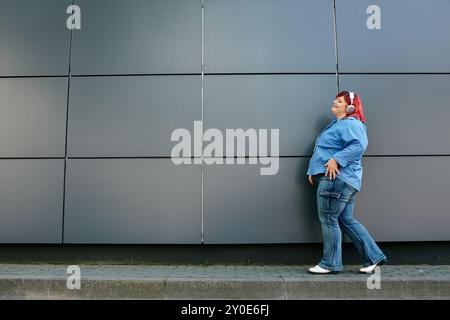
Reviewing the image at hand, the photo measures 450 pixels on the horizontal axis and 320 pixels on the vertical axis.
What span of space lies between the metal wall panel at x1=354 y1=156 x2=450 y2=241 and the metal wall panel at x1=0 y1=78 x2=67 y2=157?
12.0ft

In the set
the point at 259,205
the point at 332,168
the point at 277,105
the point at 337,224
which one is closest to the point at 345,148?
the point at 332,168

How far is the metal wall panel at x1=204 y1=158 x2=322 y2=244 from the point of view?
16.3 ft

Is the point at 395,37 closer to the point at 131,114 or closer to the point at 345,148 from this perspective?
the point at 345,148

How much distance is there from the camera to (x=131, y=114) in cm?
508

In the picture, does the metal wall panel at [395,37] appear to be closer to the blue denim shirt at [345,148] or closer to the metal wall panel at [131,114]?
the blue denim shirt at [345,148]

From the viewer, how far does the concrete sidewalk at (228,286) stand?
4102mm

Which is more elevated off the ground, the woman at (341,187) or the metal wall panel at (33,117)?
the metal wall panel at (33,117)

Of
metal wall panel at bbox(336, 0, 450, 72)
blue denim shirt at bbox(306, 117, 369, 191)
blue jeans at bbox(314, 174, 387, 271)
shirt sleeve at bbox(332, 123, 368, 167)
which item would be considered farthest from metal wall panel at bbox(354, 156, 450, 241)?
metal wall panel at bbox(336, 0, 450, 72)

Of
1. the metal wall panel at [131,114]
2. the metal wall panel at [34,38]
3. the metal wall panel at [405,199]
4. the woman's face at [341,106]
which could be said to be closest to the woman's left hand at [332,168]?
the woman's face at [341,106]

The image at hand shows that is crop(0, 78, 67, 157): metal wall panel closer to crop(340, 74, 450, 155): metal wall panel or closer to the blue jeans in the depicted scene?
the blue jeans

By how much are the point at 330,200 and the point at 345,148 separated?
54 centimetres

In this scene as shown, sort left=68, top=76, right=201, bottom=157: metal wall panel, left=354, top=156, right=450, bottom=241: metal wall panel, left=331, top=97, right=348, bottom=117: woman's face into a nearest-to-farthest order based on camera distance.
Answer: left=331, top=97, right=348, bottom=117: woman's face → left=354, top=156, right=450, bottom=241: metal wall panel → left=68, top=76, right=201, bottom=157: metal wall panel

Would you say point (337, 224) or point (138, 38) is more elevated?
point (138, 38)

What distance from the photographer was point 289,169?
16.5 ft
